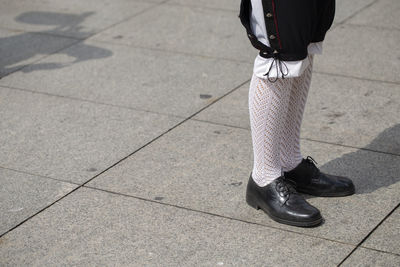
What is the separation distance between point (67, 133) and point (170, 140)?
2.27 feet

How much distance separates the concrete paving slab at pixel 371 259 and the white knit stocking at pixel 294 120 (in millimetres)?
683

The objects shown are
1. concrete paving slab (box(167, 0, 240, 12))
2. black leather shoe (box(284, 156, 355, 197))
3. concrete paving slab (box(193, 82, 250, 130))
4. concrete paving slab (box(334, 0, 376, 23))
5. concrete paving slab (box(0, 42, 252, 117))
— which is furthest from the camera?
concrete paving slab (box(167, 0, 240, 12))

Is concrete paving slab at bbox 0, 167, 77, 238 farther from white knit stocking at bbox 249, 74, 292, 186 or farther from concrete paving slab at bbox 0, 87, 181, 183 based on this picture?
white knit stocking at bbox 249, 74, 292, 186

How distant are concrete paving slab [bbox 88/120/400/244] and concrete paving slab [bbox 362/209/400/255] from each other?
48mm

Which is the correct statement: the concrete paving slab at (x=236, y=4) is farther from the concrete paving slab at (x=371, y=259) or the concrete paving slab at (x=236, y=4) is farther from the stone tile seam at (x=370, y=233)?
the concrete paving slab at (x=371, y=259)

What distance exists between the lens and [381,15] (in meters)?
6.92

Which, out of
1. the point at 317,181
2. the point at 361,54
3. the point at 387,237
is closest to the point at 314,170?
the point at 317,181

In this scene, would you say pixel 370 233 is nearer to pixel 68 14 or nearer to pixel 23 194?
pixel 23 194

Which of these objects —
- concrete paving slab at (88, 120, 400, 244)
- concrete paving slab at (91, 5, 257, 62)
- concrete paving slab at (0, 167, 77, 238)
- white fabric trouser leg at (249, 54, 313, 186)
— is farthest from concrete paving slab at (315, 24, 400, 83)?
concrete paving slab at (0, 167, 77, 238)

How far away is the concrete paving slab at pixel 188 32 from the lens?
242 inches

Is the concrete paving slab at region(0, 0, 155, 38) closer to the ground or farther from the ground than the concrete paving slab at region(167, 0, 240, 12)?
closer to the ground

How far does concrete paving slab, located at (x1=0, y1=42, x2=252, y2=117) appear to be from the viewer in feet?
17.0

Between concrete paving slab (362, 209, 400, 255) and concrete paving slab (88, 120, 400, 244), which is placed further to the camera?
concrete paving slab (88, 120, 400, 244)

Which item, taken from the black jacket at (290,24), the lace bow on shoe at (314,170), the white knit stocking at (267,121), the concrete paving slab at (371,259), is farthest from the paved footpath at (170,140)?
the black jacket at (290,24)
